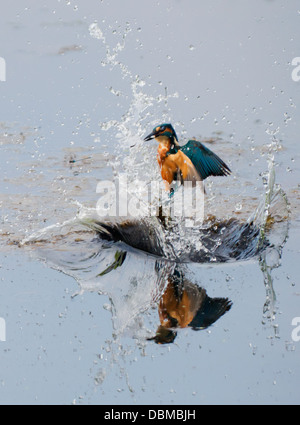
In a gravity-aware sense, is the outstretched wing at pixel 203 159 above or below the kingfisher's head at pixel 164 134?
below

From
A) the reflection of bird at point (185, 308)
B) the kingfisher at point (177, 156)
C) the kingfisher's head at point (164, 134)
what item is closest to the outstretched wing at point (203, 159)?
the kingfisher at point (177, 156)

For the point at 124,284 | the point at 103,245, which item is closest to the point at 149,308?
the point at 124,284

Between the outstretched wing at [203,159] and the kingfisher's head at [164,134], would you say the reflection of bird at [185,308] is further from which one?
the kingfisher's head at [164,134]

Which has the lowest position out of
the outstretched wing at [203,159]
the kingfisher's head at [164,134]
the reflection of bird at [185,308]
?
the reflection of bird at [185,308]

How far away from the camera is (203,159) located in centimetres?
640

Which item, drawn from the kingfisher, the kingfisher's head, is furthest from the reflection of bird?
the kingfisher's head

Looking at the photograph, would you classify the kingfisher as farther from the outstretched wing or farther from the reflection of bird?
the reflection of bird

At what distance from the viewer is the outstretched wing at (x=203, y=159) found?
638 centimetres

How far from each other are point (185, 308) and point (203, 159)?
156cm

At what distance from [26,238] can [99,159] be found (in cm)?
161

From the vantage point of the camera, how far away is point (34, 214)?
21.7ft

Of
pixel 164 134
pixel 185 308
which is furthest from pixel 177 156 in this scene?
pixel 185 308

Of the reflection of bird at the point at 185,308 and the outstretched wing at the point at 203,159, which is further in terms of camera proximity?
the outstretched wing at the point at 203,159

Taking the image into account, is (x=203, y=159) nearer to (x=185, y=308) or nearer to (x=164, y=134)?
(x=164, y=134)
